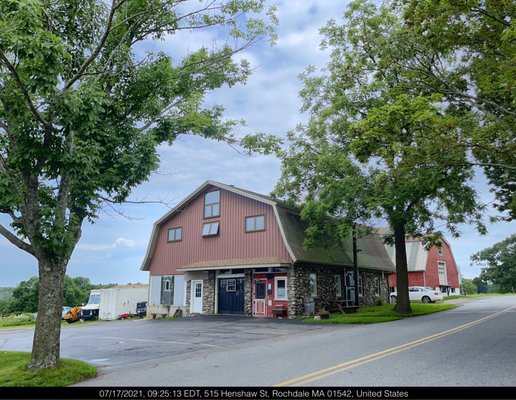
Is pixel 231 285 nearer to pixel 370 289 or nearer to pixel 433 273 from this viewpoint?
pixel 370 289

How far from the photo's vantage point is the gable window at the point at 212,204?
2770 cm

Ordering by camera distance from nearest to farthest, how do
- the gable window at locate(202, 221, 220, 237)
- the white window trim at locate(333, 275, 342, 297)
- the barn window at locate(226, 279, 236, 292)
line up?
the barn window at locate(226, 279, 236, 292) < the gable window at locate(202, 221, 220, 237) < the white window trim at locate(333, 275, 342, 297)

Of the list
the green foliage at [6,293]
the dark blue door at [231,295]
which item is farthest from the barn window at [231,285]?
the green foliage at [6,293]

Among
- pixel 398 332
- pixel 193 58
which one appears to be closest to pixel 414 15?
pixel 193 58

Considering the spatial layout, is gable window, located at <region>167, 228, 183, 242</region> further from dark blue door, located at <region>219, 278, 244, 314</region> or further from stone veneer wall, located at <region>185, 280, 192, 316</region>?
dark blue door, located at <region>219, 278, 244, 314</region>

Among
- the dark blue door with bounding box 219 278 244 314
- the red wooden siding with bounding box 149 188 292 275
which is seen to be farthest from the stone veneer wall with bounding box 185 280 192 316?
the dark blue door with bounding box 219 278 244 314

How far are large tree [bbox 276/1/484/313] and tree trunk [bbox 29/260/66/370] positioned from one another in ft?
27.7

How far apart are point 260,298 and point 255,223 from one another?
14.9 ft

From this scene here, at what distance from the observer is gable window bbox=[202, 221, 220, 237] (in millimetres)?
27319

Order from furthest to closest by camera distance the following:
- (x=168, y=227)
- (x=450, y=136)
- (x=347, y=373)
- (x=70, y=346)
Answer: (x=168, y=227) < (x=70, y=346) < (x=450, y=136) < (x=347, y=373)

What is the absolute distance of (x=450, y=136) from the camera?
34.9 ft

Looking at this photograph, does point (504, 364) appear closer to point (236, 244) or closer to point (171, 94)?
point (171, 94)

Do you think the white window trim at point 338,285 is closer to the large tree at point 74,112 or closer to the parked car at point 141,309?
the parked car at point 141,309

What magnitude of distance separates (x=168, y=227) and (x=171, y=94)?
19601 mm
